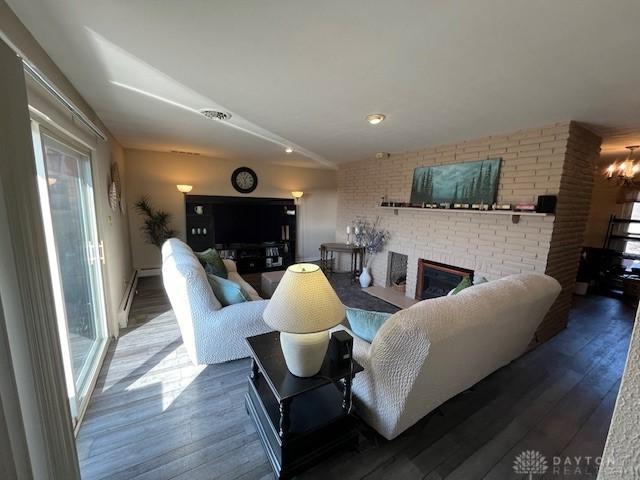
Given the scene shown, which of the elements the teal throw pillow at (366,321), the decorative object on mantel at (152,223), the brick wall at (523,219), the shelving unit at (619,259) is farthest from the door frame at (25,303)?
the shelving unit at (619,259)

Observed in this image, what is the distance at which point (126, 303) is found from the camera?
10.5 feet

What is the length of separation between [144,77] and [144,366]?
2278mm

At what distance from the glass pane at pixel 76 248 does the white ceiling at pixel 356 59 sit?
62 centimetres

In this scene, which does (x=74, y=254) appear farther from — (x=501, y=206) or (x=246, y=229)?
(x=501, y=206)

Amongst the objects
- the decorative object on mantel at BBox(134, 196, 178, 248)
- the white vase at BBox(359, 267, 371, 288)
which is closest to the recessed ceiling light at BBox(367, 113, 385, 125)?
the white vase at BBox(359, 267, 371, 288)

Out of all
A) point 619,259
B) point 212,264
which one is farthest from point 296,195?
point 619,259

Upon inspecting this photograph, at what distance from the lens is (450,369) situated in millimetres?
1545

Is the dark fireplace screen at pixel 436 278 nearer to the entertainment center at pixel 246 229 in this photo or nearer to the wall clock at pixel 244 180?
the entertainment center at pixel 246 229

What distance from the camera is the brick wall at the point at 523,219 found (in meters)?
2.54

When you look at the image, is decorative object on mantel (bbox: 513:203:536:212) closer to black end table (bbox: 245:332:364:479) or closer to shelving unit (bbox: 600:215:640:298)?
black end table (bbox: 245:332:364:479)

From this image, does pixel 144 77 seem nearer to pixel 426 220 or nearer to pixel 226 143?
pixel 226 143

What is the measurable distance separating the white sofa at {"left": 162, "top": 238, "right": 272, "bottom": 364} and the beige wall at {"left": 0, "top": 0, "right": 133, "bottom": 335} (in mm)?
840

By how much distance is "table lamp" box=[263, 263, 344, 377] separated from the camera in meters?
1.27

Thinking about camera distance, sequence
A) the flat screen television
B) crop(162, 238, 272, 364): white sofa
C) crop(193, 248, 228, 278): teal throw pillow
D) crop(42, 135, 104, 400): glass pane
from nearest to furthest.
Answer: crop(42, 135, 104, 400): glass pane → crop(162, 238, 272, 364): white sofa → crop(193, 248, 228, 278): teal throw pillow → the flat screen television
